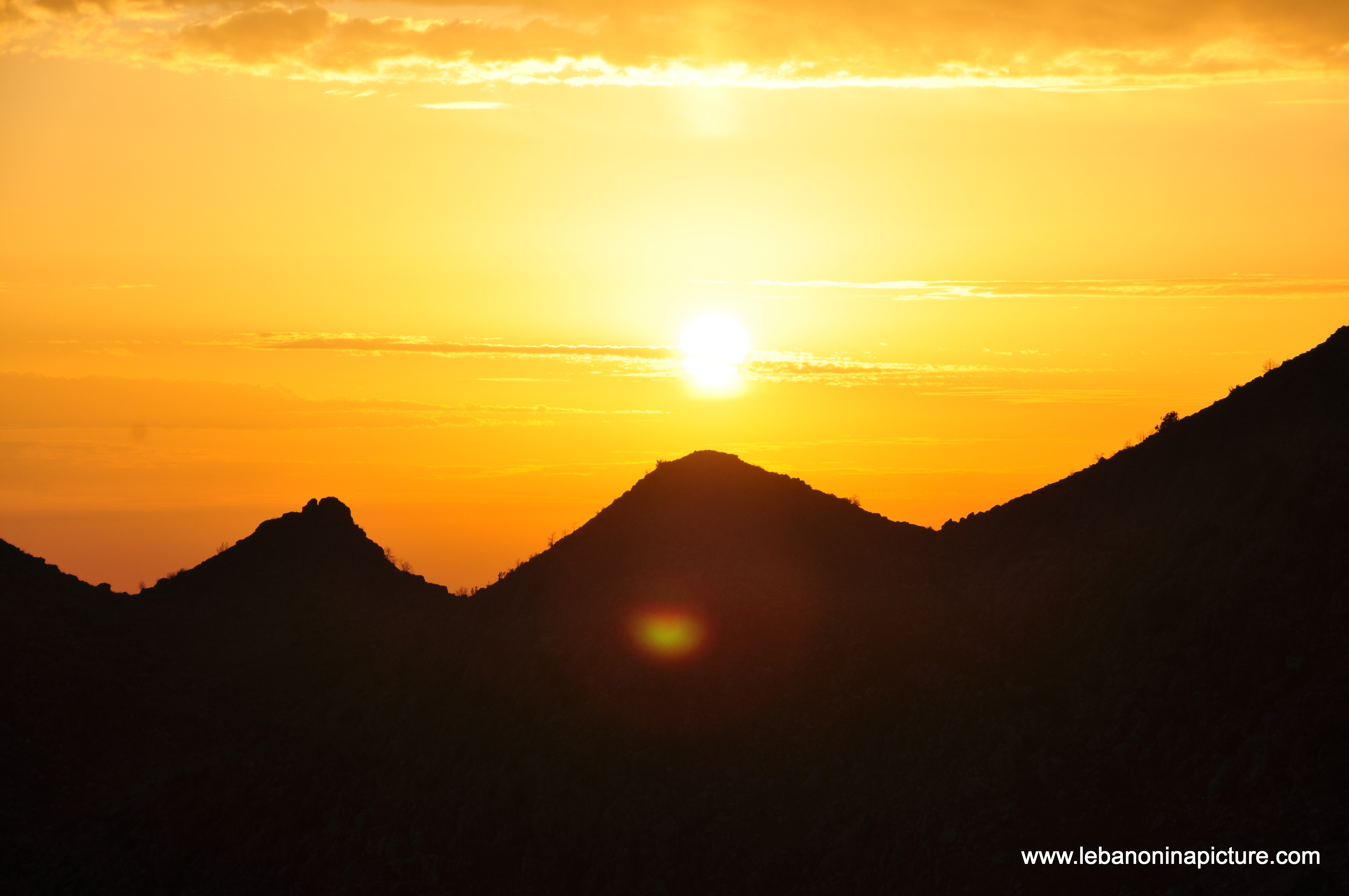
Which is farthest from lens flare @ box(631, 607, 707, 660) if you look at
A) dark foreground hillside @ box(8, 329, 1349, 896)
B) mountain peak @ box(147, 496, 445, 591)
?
mountain peak @ box(147, 496, 445, 591)

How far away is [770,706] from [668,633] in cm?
608

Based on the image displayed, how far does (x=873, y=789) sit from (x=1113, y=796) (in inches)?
333

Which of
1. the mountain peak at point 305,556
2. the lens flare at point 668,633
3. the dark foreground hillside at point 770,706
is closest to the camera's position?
the dark foreground hillside at point 770,706

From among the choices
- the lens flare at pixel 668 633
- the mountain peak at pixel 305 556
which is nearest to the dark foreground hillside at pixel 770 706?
the lens flare at pixel 668 633

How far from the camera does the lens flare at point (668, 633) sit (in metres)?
44.8

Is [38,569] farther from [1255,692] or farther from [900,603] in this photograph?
[1255,692]

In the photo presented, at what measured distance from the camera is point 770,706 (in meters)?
42.1

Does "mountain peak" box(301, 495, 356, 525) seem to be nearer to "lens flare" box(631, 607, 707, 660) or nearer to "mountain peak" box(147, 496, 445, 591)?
"mountain peak" box(147, 496, 445, 591)

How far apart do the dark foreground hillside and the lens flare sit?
0.14 meters

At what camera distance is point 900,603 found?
1796 inches

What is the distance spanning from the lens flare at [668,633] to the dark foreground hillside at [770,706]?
14 cm

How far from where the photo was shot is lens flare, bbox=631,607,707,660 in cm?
4481

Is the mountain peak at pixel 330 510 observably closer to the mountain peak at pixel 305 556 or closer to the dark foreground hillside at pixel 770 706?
the mountain peak at pixel 305 556

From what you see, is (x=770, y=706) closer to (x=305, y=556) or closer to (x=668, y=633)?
(x=668, y=633)
